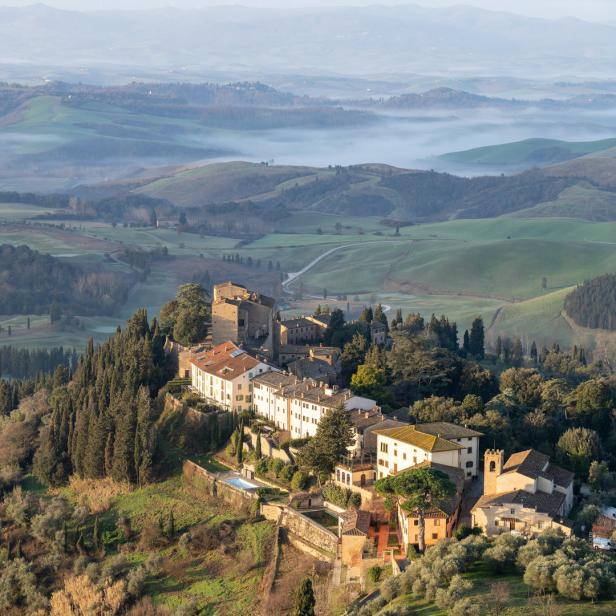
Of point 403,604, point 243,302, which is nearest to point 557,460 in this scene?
point 403,604

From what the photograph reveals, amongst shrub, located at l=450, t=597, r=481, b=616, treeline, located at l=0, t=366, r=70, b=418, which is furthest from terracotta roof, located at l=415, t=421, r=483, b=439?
treeline, located at l=0, t=366, r=70, b=418

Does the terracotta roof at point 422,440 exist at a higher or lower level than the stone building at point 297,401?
higher

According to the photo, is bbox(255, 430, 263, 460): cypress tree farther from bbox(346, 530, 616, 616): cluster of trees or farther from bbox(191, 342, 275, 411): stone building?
bbox(346, 530, 616, 616): cluster of trees

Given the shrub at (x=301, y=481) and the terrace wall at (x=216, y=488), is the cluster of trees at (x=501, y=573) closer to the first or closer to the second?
the shrub at (x=301, y=481)

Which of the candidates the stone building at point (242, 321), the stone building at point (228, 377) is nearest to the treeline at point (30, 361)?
the stone building at point (242, 321)

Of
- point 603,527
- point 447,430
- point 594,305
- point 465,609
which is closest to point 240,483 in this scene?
point 447,430

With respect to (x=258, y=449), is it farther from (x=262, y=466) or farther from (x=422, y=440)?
(x=422, y=440)
